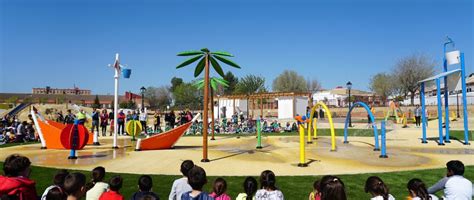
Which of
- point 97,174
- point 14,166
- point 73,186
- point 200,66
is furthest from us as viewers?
point 200,66

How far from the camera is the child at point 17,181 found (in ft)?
13.8

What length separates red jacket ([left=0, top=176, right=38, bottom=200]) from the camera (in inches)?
165

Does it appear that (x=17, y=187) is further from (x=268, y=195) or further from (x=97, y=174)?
(x=268, y=195)

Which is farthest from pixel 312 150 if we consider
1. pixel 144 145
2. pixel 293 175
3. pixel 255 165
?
pixel 144 145

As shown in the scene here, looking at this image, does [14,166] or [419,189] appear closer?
[14,166]

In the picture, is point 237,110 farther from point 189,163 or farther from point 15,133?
point 189,163

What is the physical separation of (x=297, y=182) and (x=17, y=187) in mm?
6245

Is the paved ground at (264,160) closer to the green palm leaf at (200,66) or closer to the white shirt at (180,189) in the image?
the green palm leaf at (200,66)

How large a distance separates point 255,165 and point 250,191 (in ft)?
21.7

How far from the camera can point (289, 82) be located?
95.3 metres

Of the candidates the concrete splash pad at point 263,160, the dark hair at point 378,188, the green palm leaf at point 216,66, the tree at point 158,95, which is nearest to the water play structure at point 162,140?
the concrete splash pad at point 263,160

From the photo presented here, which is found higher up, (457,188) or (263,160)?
(457,188)

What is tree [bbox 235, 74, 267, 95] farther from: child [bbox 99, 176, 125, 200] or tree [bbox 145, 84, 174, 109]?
child [bbox 99, 176, 125, 200]

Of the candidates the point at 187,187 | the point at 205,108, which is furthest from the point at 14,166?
the point at 205,108
